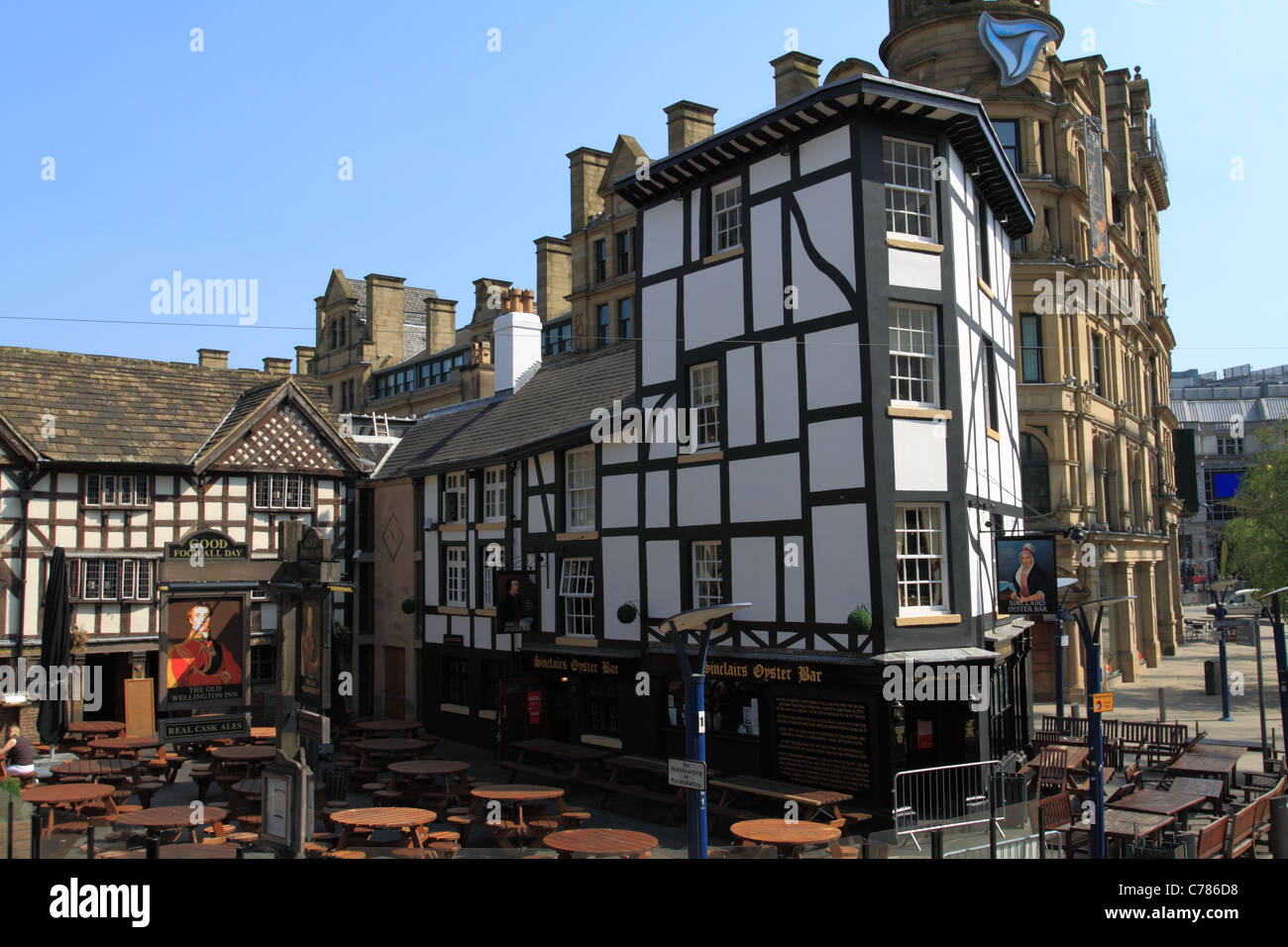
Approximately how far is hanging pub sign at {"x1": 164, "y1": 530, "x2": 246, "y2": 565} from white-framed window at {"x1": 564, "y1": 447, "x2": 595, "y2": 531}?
32.9 feet

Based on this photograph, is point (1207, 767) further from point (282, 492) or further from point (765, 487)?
point (282, 492)

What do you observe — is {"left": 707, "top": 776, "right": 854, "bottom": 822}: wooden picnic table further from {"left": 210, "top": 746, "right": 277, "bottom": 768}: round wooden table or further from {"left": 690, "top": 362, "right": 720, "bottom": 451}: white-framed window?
{"left": 210, "top": 746, "right": 277, "bottom": 768}: round wooden table

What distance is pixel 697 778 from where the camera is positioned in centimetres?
1109

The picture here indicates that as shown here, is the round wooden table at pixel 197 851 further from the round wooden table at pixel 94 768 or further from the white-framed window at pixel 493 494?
the white-framed window at pixel 493 494

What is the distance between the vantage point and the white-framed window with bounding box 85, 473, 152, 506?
2558 cm

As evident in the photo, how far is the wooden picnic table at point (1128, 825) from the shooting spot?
42.8 ft

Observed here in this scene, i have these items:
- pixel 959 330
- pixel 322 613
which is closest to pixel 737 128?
pixel 959 330

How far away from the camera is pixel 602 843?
12.3 meters

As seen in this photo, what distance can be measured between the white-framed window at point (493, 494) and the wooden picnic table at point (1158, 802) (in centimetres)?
1540

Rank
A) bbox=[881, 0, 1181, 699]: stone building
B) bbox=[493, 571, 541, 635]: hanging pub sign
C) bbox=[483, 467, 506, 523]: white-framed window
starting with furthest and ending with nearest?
bbox=[881, 0, 1181, 699]: stone building → bbox=[483, 467, 506, 523]: white-framed window → bbox=[493, 571, 541, 635]: hanging pub sign

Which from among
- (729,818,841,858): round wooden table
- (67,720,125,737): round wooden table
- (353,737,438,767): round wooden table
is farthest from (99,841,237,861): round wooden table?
(67,720,125,737): round wooden table

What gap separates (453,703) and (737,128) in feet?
54.1

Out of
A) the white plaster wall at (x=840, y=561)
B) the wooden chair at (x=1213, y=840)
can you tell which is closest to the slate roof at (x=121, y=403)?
the white plaster wall at (x=840, y=561)

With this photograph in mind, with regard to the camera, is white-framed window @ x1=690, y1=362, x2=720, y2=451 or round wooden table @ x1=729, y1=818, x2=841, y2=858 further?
white-framed window @ x1=690, y1=362, x2=720, y2=451
